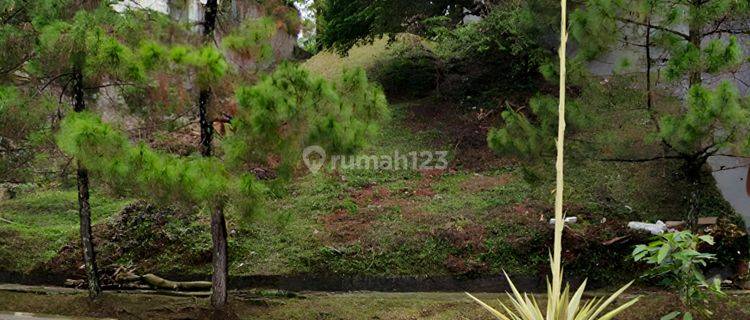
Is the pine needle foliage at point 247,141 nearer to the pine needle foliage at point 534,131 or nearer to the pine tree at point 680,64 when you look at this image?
the pine needle foliage at point 534,131

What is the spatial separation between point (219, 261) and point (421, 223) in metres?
2.69

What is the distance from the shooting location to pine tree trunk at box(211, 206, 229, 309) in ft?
20.5

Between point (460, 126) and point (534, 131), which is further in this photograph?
point (460, 126)

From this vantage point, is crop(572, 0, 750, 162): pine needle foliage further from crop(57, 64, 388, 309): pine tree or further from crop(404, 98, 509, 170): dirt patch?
crop(404, 98, 509, 170): dirt patch

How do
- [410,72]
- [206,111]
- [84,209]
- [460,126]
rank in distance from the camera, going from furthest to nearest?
[410,72], [460,126], [84,209], [206,111]

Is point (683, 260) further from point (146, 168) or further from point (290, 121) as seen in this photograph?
point (146, 168)

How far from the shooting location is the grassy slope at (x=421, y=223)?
289 inches

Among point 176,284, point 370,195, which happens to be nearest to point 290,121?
point 176,284

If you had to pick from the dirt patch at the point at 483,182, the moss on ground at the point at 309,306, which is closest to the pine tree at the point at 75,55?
the moss on ground at the point at 309,306

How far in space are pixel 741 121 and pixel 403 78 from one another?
8.45m

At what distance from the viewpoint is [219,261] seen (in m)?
6.27

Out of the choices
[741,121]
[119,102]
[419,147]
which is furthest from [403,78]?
[741,121]

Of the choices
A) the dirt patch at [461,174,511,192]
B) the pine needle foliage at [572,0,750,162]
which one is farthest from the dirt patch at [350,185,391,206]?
the pine needle foliage at [572,0,750,162]

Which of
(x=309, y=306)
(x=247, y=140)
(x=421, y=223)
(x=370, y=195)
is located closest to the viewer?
(x=247, y=140)
